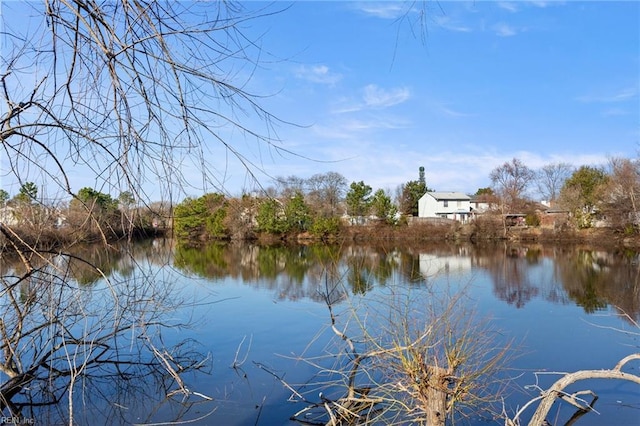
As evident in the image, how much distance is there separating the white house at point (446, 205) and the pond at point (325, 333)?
1089 inches

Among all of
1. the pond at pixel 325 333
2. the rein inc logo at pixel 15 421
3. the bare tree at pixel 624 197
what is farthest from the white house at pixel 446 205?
the rein inc logo at pixel 15 421

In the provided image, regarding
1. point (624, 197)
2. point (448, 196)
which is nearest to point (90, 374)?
point (624, 197)

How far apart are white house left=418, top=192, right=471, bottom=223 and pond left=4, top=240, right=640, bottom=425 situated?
90.8 ft

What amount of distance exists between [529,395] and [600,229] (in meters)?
29.9

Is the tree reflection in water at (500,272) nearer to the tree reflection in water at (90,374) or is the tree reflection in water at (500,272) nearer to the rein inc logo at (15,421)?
the tree reflection in water at (90,374)

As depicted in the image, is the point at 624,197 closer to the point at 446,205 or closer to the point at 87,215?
the point at 446,205

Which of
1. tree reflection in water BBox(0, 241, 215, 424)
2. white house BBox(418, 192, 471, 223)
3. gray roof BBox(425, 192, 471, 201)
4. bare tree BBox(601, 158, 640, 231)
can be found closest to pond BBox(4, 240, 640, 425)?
tree reflection in water BBox(0, 241, 215, 424)

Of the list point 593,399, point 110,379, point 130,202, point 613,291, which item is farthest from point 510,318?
point 130,202

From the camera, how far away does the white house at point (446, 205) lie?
43469 mm

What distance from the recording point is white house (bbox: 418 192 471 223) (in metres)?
43.5

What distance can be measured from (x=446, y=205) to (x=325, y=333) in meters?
37.5

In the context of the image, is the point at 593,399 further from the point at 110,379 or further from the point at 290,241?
the point at 290,241

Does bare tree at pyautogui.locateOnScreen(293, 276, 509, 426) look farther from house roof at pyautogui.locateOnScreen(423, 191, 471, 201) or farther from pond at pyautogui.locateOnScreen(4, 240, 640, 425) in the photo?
house roof at pyautogui.locateOnScreen(423, 191, 471, 201)

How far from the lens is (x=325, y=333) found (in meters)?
8.53
